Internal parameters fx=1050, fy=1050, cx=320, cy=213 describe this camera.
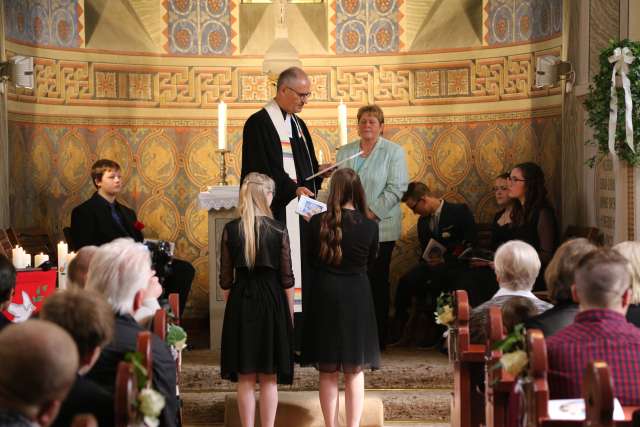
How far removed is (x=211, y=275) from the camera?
779 cm

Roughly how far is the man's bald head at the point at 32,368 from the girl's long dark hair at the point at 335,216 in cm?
331

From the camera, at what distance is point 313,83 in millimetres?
9938

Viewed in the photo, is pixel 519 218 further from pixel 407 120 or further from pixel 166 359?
pixel 166 359

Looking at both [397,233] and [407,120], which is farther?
[407,120]

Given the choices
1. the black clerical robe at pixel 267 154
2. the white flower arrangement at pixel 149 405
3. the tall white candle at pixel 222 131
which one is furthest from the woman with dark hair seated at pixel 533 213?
the white flower arrangement at pixel 149 405

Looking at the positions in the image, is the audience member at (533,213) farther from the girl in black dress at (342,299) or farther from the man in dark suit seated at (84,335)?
the man in dark suit seated at (84,335)

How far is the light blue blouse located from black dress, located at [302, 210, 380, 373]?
1.92 meters

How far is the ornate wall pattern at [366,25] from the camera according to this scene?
991 cm

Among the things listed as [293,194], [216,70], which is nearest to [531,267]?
[293,194]

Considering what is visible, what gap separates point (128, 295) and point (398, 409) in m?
3.21

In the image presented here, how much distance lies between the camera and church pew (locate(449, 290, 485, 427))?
488 cm

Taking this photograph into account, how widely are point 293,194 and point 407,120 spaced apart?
3093 millimetres

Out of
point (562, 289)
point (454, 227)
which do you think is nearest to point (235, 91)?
point (454, 227)

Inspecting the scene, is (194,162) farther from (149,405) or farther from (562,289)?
(149,405)
